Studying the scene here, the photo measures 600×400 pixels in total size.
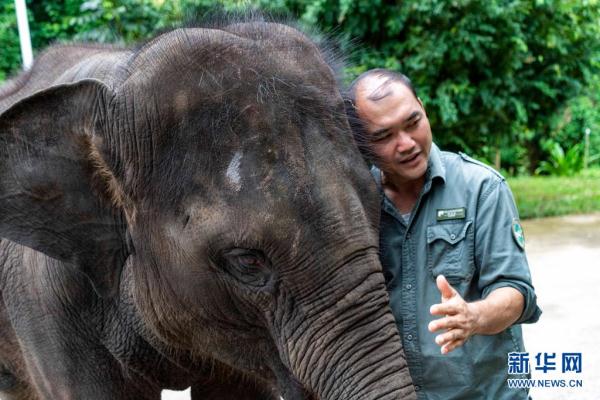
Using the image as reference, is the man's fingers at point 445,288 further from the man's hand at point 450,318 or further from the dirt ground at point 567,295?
the dirt ground at point 567,295

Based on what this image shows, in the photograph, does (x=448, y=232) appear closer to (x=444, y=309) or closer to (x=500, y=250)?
(x=500, y=250)

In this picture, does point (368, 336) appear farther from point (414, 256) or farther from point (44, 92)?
point (44, 92)

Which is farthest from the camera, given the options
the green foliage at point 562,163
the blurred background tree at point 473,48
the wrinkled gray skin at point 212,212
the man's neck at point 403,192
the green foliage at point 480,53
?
the green foliage at point 562,163

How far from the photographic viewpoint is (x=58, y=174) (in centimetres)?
269

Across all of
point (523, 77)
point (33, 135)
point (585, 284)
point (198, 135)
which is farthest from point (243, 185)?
point (523, 77)

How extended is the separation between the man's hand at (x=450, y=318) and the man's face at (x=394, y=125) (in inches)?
25.1

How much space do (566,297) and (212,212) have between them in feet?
20.9

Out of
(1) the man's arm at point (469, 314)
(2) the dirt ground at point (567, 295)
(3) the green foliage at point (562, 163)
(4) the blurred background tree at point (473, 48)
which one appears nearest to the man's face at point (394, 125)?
(1) the man's arm at point (469, 314)

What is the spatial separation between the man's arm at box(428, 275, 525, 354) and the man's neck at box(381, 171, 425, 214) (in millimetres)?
489

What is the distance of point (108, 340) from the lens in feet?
10.2

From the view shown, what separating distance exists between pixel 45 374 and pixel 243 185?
1.39 metres

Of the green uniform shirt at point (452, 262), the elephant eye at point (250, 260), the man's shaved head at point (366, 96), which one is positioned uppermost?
the man's shaved head at point (366, 96)

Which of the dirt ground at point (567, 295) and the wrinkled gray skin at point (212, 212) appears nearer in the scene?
the wrinkled gray skin at point (212, 212)

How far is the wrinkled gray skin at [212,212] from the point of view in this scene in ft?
Answer: 7.60
